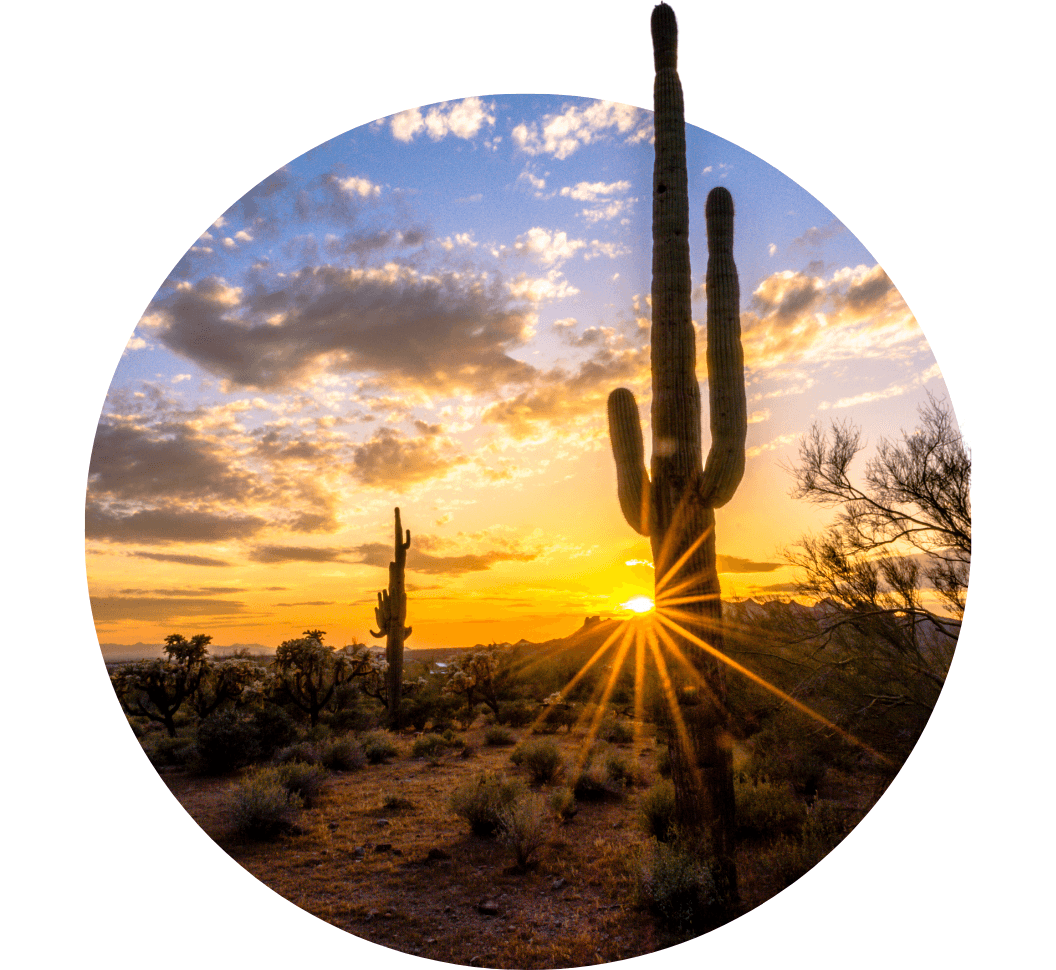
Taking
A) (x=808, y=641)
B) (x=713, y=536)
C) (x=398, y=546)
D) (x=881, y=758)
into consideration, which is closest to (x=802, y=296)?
(x=713, y=536)

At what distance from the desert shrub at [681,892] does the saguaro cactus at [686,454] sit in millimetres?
470

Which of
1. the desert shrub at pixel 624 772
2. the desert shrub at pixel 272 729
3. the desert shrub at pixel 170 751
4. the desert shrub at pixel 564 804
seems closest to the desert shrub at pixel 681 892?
the desert shrub at pixel 564 804

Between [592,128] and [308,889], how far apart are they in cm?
1137

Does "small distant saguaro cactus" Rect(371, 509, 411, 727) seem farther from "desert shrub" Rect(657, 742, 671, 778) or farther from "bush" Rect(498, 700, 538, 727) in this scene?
"desert shrub" Rect(657, 742, 671, 778)

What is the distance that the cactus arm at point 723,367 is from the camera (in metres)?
7.44

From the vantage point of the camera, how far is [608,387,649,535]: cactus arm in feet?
25.5

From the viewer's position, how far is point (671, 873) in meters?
6.55

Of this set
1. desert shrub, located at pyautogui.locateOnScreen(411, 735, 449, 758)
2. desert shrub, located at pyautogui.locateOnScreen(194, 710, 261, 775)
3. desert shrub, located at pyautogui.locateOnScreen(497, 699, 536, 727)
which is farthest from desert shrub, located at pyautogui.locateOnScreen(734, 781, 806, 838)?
desert shrub, located at pyautogui.locateOnScreen(497, 699, 536, 727)

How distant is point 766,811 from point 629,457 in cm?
564

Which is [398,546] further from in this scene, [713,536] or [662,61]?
[662,61]

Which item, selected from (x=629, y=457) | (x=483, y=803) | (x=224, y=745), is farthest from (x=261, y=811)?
(x=629, y=457)

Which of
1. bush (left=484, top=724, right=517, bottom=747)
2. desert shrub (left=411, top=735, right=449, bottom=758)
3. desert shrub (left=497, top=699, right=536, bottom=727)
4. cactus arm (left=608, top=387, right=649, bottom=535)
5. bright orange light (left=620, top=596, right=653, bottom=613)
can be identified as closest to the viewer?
cactus arm (left=608, top=387, right=649, bottom=535)

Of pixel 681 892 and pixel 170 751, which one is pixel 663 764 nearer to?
pixel 681 892

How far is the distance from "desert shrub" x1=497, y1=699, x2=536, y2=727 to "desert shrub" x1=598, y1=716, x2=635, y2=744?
4.25 m
